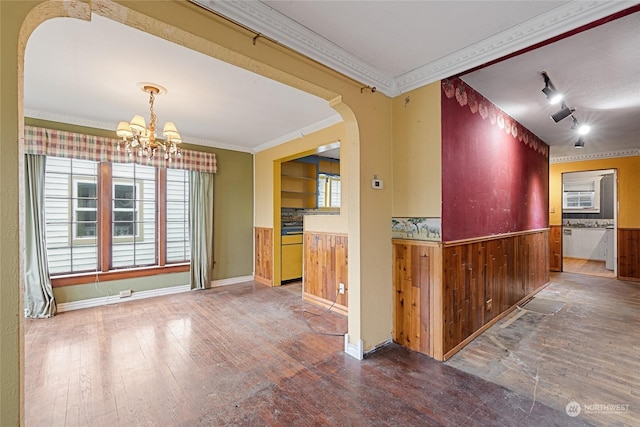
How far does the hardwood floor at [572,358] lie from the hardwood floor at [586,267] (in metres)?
2.38

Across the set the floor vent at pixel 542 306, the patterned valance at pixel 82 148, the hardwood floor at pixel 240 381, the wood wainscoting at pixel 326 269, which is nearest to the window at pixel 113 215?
the patterned valance at pixel 82 148

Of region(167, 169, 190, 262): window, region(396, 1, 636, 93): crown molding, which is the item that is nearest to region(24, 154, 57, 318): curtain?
region(167, 169, 190, 262): window

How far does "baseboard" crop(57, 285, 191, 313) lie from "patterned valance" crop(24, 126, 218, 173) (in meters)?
2.02

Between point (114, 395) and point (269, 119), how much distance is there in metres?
3.37

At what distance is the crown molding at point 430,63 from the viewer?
5.59 ft

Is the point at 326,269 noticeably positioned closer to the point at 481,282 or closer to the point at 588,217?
the point at 481,282

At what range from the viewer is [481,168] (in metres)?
3.04

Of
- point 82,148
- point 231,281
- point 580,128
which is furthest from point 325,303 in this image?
point 580,128

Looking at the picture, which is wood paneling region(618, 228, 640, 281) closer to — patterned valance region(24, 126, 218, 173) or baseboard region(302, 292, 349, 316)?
baseboard region(302, 292, 349, 316)

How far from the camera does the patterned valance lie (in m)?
3.57

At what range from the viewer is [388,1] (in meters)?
1.73

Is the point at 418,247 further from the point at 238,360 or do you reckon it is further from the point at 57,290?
the point at 57,290

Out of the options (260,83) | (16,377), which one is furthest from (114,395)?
(260,83)

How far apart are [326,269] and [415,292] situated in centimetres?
156
